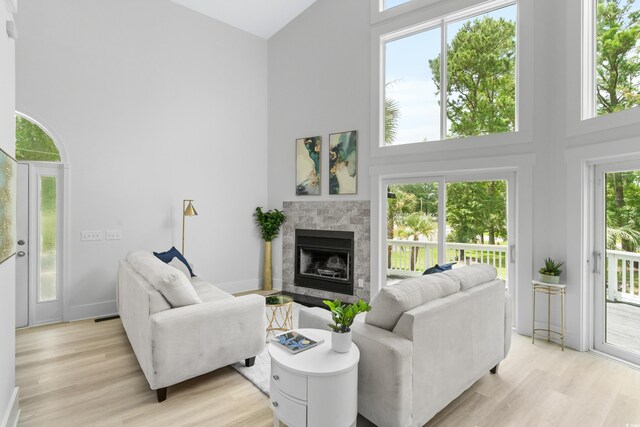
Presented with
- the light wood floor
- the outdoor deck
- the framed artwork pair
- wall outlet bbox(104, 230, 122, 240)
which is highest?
the framed artwork pair

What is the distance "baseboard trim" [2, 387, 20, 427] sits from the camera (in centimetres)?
203

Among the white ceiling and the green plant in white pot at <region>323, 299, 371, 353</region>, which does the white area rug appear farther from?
the white ceiling

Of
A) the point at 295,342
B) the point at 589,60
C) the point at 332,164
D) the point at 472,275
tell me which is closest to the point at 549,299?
the point at 472,275

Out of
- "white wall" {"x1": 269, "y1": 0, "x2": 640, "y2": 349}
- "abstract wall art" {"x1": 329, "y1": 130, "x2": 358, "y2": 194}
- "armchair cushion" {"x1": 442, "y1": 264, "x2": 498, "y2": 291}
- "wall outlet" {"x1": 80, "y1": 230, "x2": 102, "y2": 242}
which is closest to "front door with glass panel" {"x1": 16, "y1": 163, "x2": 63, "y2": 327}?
"wall outlet" {"x1": 80, "y1": 230, "x2": 102, "y2": 242}

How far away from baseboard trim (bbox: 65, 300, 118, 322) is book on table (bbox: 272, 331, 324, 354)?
3.39 m

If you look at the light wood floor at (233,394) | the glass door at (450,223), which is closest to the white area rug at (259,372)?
the light wood floor at (233,394)

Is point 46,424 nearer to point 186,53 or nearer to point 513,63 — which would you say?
point 186,53

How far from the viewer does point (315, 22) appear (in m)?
5.51

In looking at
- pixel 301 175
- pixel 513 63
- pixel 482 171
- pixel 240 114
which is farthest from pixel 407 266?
pixel 240 114

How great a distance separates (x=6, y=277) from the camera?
83.1 inches

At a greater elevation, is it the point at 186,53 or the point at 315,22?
the point at 315,22

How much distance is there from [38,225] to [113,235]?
0.78 metres

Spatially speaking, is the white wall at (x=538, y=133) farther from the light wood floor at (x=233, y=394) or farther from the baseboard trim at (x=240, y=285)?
the baseboard trim at (x=240, y=285)

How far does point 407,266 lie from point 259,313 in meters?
2.46
